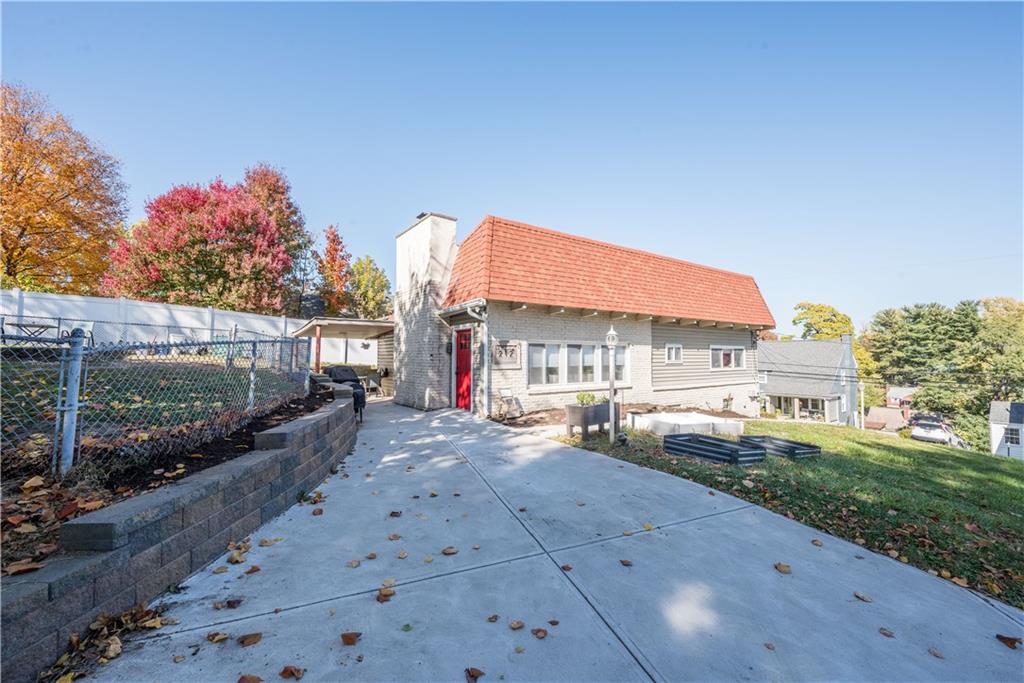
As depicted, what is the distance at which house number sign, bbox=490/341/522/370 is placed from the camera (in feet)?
34.8

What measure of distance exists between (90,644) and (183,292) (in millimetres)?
23920

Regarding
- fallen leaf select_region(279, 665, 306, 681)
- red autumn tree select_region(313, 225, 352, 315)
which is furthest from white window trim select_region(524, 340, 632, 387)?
red autumn tree select_region(313, 225, 352, 315)

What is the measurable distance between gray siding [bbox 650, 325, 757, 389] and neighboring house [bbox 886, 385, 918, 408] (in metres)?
37.0

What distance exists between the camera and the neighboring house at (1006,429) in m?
21.0

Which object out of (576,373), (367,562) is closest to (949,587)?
(367,562)

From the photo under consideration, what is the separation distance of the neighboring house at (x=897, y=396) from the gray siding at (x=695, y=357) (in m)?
37.0

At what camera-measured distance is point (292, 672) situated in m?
1.90

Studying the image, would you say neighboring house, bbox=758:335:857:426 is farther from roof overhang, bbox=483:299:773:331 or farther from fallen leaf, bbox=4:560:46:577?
fallen leaf, bbox=4:560:46:577

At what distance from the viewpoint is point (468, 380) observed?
1145cm

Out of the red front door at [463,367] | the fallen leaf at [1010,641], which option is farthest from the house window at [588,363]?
the fallen leaf at [1010,641]

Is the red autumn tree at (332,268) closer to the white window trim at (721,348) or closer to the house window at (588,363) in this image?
the house window at (588,363)

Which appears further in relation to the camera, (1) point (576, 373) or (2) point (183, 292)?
(2) point (183, 292)

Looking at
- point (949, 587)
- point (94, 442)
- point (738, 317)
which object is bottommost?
point (949, 587)

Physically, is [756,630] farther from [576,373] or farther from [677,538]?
[576,373]
